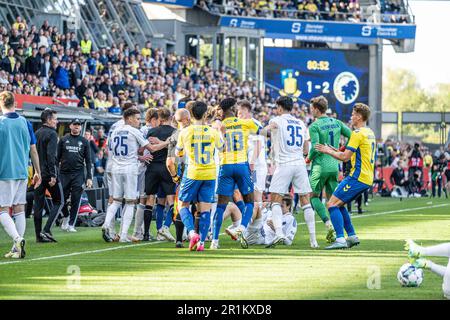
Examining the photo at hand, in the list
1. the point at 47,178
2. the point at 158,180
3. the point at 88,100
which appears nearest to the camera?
the point at 47,178

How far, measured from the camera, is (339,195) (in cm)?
1577

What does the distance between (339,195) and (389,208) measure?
1515cm

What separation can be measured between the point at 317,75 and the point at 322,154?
42.4m

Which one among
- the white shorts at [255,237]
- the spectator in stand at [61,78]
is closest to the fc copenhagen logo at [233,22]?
the spectator in stand at [61,78]

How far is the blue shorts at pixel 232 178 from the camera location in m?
16.0

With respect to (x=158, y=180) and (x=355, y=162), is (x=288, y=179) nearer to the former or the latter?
(x=355, y=162)

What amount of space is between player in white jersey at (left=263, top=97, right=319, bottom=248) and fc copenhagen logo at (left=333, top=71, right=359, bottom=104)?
43.1m

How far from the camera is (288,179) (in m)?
16.4

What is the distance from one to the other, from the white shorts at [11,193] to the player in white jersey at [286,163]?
12.2 feet

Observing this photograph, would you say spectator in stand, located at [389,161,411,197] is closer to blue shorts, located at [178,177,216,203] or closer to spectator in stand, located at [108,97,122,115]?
spectator in stand, located at [108,97,122,115]

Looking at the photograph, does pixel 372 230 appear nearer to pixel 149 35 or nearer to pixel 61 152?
pixel 61 152

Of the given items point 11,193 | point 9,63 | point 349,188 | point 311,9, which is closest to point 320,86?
point 311,9

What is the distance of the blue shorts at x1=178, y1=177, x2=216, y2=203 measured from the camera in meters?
15.6

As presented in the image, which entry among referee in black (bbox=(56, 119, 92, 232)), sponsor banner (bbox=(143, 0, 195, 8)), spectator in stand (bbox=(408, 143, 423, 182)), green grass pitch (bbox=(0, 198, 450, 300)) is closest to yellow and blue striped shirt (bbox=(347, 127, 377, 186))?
green grass pitch (bbox=(0, 198, 450, 300))
